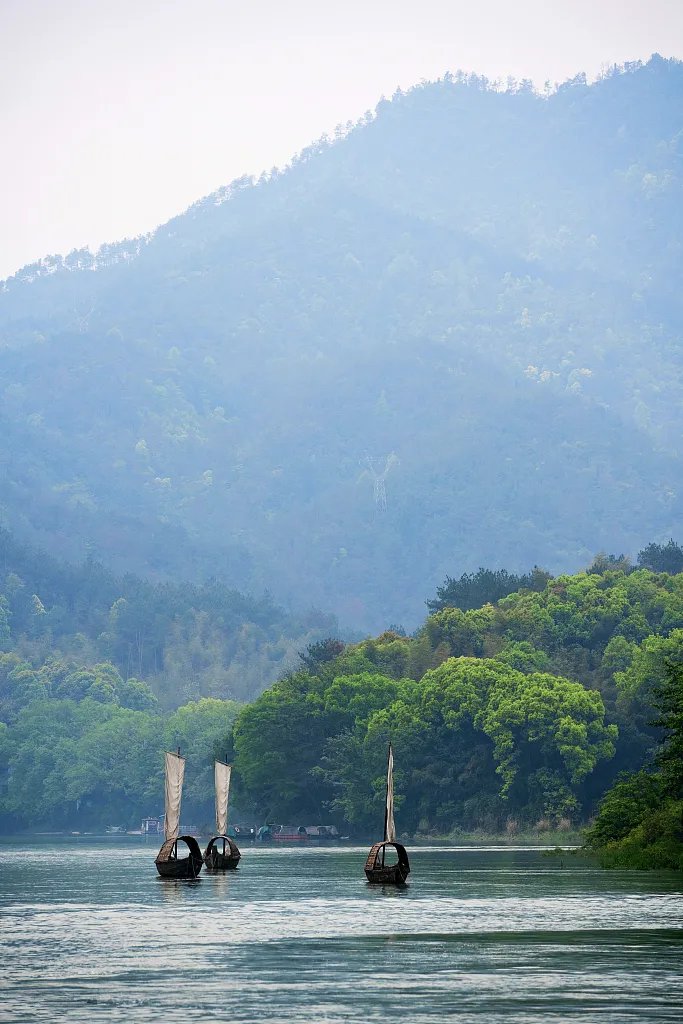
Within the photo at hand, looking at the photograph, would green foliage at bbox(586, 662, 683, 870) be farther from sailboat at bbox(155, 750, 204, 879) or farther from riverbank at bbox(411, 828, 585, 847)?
riverbank at bbox(411, 828, 585, 847)

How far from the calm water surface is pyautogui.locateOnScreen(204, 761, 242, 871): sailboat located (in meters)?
Answer: 11.2

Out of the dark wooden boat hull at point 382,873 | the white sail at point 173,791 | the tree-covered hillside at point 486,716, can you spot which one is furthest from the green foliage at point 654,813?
the tree-covered hillside at point 486,716

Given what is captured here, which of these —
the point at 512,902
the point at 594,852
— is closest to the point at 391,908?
the point at 512,902

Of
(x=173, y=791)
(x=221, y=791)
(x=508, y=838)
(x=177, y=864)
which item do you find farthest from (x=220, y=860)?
(x=508, y=838)

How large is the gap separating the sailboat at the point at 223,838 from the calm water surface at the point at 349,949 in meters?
11.2

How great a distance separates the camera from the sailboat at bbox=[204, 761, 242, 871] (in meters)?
105

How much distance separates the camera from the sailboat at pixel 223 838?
344 feet

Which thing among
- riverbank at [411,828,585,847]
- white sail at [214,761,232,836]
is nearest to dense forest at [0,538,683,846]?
riverbank at [411,828,585,847]

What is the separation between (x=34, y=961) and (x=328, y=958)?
26.7 ft

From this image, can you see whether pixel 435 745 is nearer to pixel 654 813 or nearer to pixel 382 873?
pixel 654 813

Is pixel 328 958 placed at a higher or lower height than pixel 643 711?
lower

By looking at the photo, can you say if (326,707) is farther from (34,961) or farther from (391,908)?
(34,961)

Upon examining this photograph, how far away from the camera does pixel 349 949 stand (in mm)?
53031

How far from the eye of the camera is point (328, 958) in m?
50.5
